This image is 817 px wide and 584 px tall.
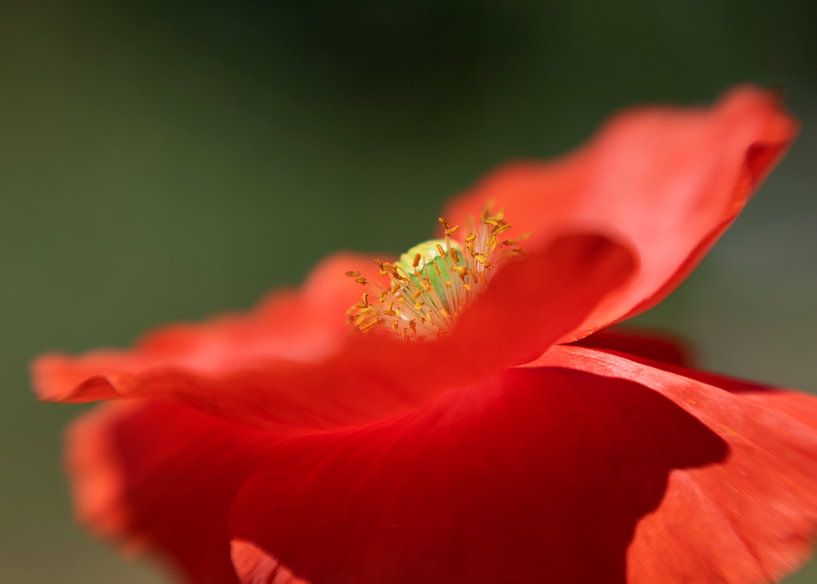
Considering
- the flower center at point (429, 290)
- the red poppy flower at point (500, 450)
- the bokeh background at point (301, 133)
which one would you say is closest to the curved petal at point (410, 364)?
the red poppy flower at point (500, 450)

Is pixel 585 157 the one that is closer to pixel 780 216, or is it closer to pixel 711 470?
pixel 711 470

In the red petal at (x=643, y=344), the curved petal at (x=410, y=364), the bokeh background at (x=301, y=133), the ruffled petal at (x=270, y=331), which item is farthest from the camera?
the bokeh background at (x=301, y=133)

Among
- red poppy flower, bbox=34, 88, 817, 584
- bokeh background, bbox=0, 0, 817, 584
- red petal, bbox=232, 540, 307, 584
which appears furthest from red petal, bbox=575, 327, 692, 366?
bokeh background, bbox=0, 0, 817, 584

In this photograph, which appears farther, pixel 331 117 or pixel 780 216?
pixel 331 117

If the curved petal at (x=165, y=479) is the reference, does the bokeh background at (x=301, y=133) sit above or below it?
above

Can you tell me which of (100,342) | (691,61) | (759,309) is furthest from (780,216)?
(100,342)

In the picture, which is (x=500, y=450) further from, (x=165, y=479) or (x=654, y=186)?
(x=654, y=186)

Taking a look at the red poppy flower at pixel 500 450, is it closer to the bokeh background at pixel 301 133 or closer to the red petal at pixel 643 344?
the red petal at pixel 643 344
